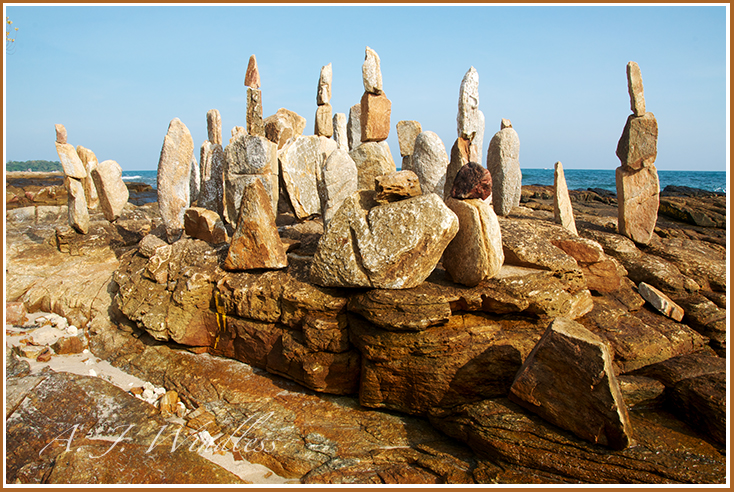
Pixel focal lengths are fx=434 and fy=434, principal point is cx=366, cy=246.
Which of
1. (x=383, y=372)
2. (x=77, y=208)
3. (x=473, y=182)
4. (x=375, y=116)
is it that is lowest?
(x=383, y=372)

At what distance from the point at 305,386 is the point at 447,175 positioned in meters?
4.28

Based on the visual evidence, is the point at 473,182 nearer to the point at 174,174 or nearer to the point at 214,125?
the point at 174,174

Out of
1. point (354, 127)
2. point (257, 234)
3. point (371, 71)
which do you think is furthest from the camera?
point (354, 127)

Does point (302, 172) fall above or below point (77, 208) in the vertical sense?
above

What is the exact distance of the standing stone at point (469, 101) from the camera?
22.6 feet

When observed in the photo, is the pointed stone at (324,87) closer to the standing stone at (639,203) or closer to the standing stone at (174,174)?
the standing stone at (174,174)

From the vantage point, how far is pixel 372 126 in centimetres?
705

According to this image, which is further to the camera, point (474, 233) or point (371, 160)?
point (371, 160)

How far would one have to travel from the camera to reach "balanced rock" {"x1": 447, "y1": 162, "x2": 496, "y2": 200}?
397 centimetres

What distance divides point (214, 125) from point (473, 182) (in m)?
7.07

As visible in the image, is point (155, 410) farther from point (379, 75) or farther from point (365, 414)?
point (379, 75)

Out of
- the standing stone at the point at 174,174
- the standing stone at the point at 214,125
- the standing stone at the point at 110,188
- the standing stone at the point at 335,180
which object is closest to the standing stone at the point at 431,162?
the standing stone at the point at 335,180

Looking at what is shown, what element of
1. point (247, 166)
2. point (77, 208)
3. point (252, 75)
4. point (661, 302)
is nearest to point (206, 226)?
point (247, 166)

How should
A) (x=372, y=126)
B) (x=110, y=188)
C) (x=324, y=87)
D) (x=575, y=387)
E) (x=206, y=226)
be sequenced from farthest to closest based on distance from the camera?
(x=110, y=188) → (x=324, y=87) → (x=372, y=126) → (x=206, y=226) → (x=575, y=387)
